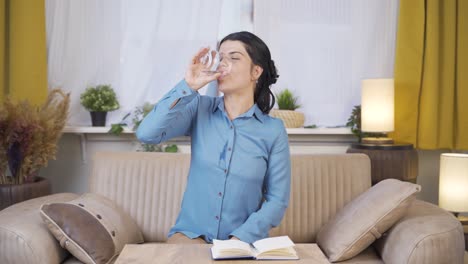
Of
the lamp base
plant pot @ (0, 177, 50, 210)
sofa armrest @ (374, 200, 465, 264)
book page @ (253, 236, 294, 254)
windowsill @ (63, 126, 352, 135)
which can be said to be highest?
windowsill @ (63, 126, 352, 135)

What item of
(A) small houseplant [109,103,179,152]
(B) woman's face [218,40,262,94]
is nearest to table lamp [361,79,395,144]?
(A) small houseplant [109,103,179,152]

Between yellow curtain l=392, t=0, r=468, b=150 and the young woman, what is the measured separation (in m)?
1.60

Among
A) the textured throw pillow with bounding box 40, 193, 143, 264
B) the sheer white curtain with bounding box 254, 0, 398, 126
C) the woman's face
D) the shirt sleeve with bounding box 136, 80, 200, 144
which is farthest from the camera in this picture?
the sheer white curtain with bounding box 254, 0, 398, 126

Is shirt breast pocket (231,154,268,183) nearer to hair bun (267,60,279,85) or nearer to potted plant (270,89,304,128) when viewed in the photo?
hair bun (267,60,279,85)

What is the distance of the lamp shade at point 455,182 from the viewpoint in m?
2.77

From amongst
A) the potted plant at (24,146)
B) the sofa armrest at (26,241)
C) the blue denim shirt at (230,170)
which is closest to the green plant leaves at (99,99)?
the potted plant at (24,146)

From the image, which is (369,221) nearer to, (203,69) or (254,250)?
(254,250)

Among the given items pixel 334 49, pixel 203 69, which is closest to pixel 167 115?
pixel 203 69

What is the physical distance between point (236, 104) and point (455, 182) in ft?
5.02

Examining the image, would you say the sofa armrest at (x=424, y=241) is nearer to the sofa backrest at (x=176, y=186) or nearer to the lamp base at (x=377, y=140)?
the sofa backrest at (x=176, y=186)

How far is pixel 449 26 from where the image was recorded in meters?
3.21

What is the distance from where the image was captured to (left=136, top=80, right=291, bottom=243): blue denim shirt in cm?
180

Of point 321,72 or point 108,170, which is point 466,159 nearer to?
point 321,72

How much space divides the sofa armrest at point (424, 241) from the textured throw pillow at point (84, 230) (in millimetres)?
1097
